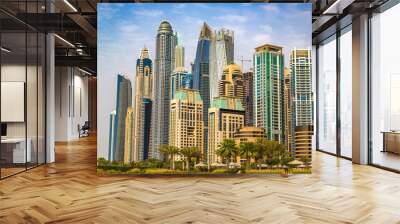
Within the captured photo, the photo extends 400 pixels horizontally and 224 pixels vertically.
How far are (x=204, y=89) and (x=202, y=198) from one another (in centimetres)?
239

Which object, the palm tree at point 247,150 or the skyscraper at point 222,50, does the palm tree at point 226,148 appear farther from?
the skyscraper at point 222,50

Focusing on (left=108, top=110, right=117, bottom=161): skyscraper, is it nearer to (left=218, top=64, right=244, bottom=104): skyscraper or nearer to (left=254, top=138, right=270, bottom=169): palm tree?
(left=218, top=64, right=244, bottom=104): skyscraper

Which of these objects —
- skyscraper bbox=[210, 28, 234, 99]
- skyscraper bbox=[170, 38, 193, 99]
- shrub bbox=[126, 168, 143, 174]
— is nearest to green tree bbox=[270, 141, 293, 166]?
skyscraper bbox=[210, 28, 234, 99]

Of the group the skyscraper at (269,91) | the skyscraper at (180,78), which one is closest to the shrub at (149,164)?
the skyscraper at (180,78)

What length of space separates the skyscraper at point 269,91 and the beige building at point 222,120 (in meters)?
0.32

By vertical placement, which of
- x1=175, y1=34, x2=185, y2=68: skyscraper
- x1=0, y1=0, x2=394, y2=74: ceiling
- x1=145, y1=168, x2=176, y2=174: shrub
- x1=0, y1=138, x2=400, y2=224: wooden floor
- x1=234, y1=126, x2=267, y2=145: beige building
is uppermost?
x1=0, y1=0, x2=394, y2=74: ceiling

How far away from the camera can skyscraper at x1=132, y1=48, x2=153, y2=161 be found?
6824 millimetres

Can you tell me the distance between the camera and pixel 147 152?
683 cm

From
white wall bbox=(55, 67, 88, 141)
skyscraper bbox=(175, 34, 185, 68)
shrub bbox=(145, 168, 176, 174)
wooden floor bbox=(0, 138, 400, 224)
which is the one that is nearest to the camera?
wooden floor bbox=(0, 138, 400, 224)

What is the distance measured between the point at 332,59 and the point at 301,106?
13.8ft

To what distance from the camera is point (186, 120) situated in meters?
6.85

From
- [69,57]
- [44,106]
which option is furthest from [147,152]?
[69,57]

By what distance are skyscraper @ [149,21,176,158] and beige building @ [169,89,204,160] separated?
4.8 inches

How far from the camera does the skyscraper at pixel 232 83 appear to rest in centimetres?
691
